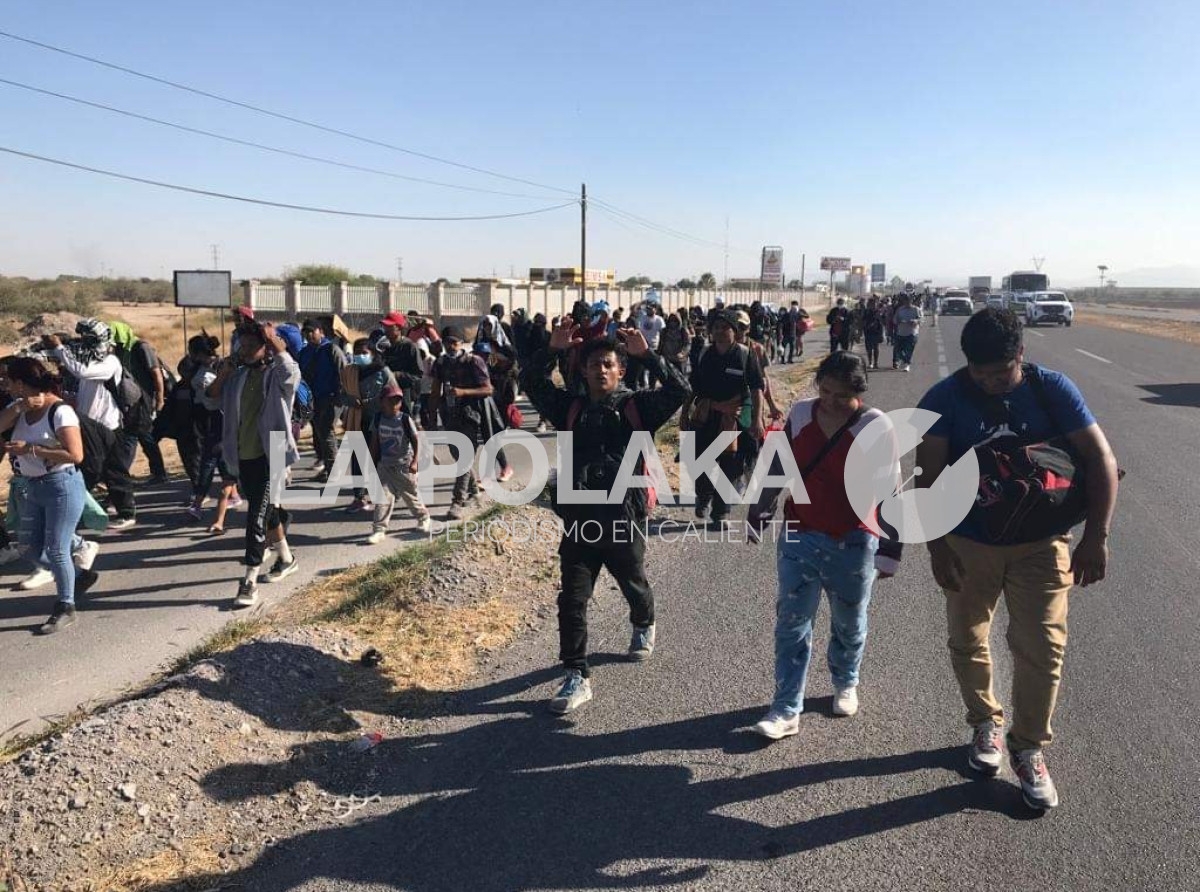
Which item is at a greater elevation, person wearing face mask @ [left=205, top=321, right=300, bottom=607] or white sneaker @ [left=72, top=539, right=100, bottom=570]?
person wearing face mask @ [left=205, top=321, right=300, bottom=607]

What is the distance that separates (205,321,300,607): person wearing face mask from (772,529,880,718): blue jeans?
363 centimetres

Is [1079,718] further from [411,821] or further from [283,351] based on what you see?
[283,351]

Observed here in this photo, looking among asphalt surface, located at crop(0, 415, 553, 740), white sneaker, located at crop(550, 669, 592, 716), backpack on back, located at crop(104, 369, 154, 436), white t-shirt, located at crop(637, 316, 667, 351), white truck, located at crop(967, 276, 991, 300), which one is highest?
white truck, located at crop(967, 276, 991, 300)

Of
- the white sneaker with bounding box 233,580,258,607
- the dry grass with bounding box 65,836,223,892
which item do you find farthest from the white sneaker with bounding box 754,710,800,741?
the white sneaker with bounding box 233,580,258,607

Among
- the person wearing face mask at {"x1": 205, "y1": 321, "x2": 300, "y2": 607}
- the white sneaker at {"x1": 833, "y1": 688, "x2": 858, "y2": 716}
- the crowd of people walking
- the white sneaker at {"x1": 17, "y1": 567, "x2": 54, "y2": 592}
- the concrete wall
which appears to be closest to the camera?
the crowd of people walking

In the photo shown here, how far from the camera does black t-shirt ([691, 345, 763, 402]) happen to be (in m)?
6.97

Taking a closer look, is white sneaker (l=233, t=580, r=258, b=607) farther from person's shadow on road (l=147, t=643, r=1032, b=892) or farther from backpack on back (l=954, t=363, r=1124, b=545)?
backpack on back (l=954, t=363, r=1124, b=545)

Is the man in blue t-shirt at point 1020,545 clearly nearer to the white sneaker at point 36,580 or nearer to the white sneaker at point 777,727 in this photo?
the white sneaker at point 777,727

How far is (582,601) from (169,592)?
3.63 meters

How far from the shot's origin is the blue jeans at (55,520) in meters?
5.45

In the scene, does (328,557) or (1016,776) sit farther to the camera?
(328,557)

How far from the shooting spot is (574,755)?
3.81 metres

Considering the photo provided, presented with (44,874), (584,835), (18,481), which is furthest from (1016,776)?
(18,481)

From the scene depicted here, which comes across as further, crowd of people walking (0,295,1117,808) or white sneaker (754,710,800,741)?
white sneaker (754,710,800,741)
